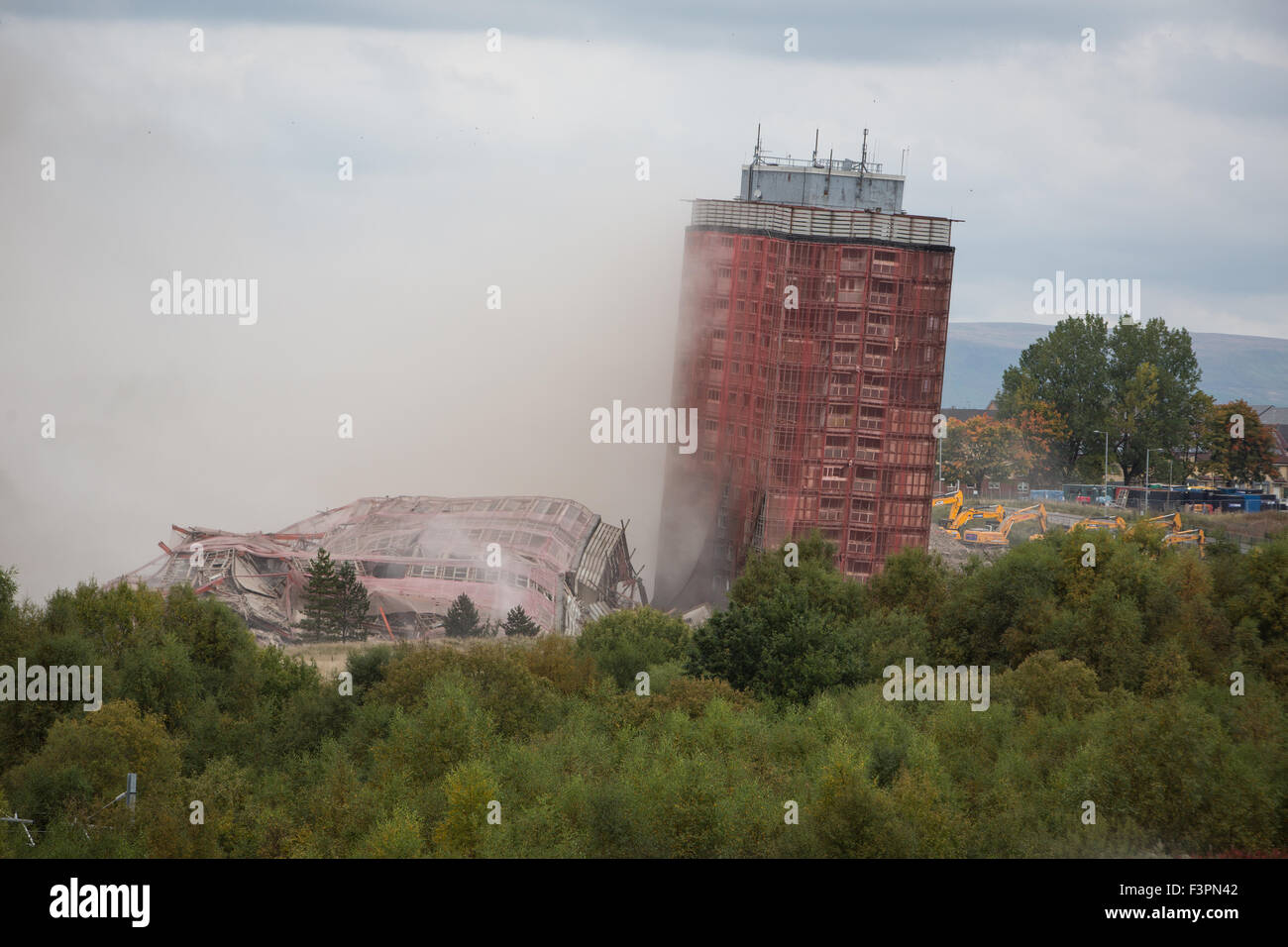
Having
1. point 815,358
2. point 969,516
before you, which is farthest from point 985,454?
point 815,358

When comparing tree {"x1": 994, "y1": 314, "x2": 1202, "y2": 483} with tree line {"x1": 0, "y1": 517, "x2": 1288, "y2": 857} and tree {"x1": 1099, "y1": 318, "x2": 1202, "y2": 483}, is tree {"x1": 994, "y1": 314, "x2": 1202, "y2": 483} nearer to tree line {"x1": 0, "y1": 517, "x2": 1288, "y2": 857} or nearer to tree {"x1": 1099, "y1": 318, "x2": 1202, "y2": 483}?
tree {"x1": 1099, "y1": 318, "x2": 1202, "y2": 483}

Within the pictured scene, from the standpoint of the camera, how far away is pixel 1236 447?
138 meters

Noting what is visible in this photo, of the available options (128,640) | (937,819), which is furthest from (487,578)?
(937,819)

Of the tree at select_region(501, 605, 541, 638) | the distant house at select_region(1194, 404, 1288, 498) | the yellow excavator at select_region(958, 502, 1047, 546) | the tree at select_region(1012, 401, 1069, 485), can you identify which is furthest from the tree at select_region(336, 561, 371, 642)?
the distant house at select_region(1194, 404, 1288, 498)

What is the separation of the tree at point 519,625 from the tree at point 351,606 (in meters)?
7.24

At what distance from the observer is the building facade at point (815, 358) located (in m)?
79.1

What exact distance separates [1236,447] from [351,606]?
104m

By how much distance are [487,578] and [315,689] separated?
22406 millimetres

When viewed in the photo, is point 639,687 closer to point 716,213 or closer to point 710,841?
point 710,841

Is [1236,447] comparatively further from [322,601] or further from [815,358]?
[322,601]

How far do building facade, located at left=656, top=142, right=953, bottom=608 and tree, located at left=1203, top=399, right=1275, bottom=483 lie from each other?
67.3 metres

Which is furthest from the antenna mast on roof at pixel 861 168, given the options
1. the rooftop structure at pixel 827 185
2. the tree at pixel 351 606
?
the tree at pixel 351 606

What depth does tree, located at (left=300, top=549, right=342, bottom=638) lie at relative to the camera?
67.9 metres

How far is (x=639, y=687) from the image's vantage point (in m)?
47.0
